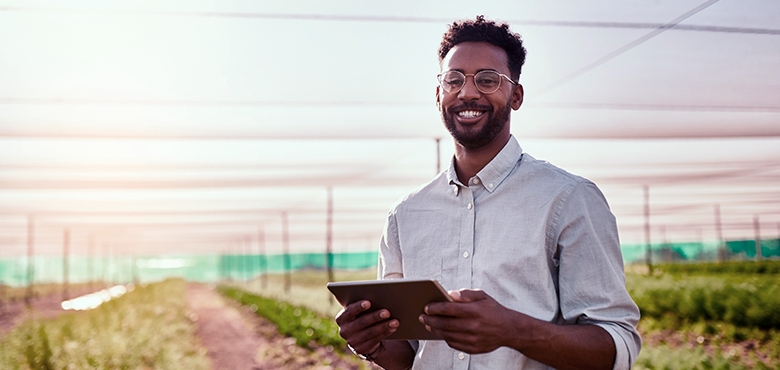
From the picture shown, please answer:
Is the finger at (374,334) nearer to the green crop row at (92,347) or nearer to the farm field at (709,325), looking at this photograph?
the farm field at (709,325)

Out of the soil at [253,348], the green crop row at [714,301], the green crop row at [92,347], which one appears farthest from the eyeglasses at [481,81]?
the green crop row at [714,301]

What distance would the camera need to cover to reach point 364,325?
1.56 m

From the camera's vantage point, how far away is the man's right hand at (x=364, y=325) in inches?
60.4

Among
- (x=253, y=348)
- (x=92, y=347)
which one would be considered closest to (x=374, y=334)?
(x=92, y=347)

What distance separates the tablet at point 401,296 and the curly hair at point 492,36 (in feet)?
2.57

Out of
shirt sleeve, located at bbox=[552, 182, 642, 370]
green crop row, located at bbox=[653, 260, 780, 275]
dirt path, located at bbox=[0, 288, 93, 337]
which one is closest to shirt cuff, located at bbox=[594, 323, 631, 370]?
shirt sleeve, located at bbox=[552, 182, 642, 370]

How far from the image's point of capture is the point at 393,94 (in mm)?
5215

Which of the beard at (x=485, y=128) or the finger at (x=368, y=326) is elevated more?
the beard at (x=485, y=128)

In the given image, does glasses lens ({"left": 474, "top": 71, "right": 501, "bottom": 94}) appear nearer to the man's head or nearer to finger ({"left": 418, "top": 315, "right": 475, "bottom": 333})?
the man's head

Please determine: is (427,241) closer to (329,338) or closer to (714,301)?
(329,338)

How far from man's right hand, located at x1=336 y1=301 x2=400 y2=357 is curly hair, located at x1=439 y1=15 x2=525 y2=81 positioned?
0.83 meters

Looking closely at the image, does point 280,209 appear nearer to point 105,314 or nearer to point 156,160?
point 105,314

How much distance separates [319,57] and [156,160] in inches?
156

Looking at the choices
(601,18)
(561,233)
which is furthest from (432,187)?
(601,18)
